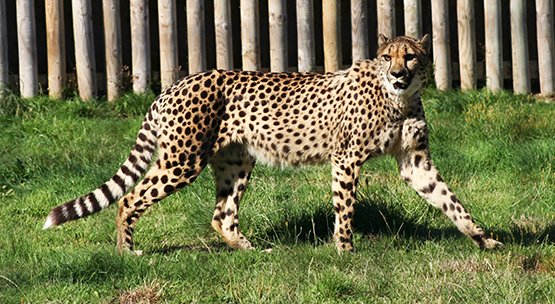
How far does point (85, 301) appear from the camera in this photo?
196 inches

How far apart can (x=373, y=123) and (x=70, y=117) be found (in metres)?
3.43

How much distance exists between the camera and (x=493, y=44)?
9.45m

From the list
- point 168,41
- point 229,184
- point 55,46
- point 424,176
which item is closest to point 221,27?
point 168,41

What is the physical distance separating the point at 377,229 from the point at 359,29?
3.41m

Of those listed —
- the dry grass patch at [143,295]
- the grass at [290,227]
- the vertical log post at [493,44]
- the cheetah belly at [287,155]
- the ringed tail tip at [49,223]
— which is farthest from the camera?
the vertical log post at [493,44]

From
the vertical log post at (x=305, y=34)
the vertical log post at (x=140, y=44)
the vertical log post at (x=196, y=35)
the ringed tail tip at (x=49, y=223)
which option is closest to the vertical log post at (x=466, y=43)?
the vertical log post at (x=305, y=34)

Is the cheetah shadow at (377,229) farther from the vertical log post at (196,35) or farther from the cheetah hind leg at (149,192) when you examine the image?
the vertical log post at (196,35)

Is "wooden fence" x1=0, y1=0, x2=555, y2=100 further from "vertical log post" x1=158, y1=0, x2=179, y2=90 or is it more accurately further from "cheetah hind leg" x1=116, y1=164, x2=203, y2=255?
"cheetah hind leg" x1=116, y1=164, x2=203, y2=255

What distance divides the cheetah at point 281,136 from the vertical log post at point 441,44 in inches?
128

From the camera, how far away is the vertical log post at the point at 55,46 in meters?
9.13

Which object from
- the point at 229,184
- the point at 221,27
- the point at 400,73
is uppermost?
the point at 221,27

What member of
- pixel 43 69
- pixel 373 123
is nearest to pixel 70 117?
pixel 43 69

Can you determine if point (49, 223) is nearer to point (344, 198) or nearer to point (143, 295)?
point (143, 295)

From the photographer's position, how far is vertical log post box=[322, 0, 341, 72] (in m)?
9.31
